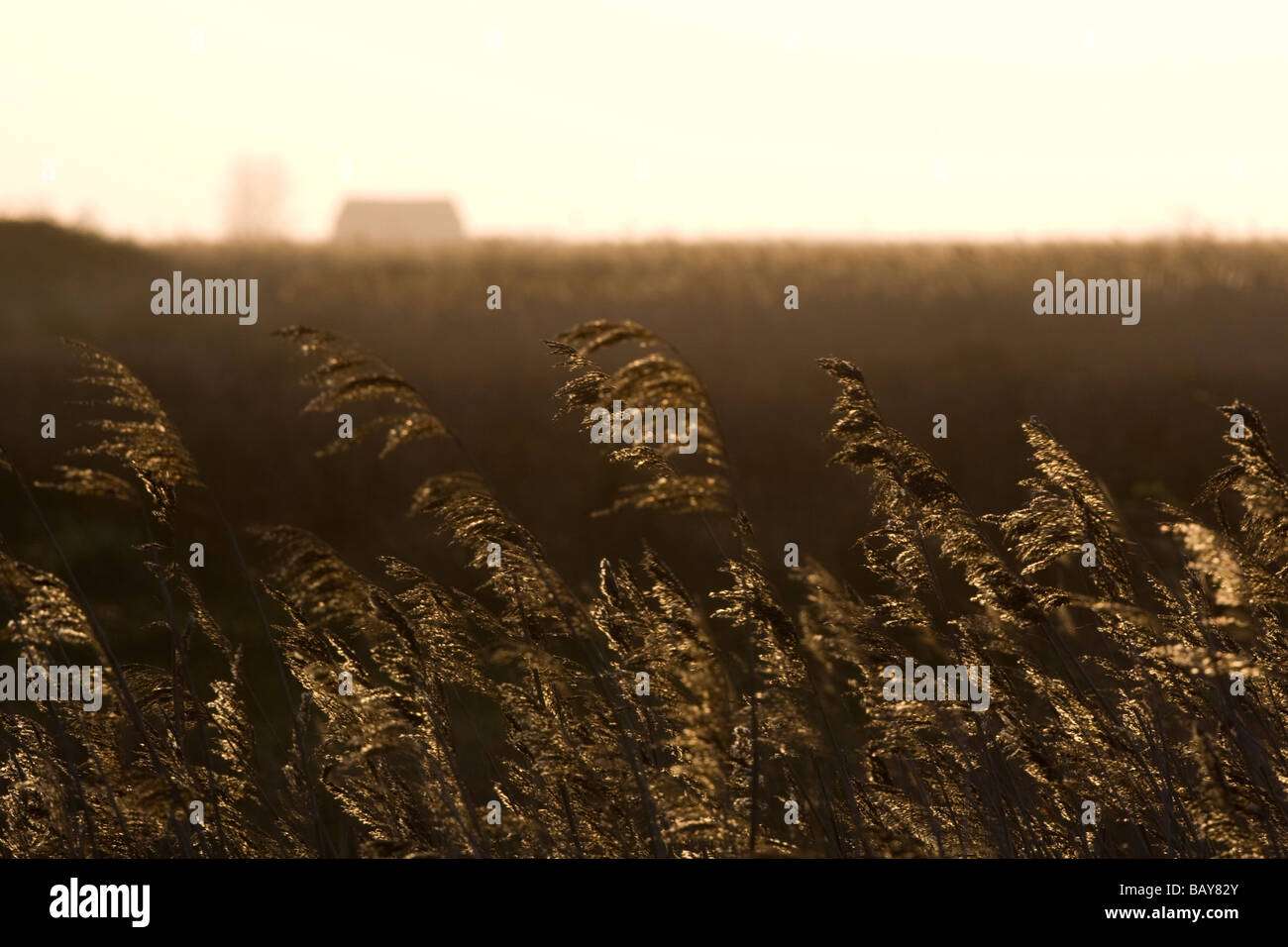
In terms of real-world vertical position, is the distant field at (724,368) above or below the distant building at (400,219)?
below

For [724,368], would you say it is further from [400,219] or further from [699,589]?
A: [400,219]

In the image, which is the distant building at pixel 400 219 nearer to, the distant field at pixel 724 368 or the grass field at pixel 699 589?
the distant field at pixel 724 368

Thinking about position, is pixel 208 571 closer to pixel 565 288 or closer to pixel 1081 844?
pixel 1081 844

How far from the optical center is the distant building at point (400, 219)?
141250 millimetres

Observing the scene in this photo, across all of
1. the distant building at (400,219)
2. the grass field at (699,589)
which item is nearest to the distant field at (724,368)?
the grass field at (699,589)

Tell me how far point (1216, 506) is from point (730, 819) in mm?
2606

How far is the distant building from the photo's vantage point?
463 feet

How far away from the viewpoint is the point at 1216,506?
5344mm

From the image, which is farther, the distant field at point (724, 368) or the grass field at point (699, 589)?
the distant field at point (724, 368)

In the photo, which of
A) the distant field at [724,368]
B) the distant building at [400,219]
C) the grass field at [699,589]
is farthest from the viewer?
the distant building at [400,219]

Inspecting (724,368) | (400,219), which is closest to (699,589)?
(724,368)

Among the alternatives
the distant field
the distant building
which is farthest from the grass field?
the distant building

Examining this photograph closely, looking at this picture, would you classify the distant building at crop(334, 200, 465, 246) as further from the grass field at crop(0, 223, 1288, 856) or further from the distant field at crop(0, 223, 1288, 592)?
the grass field at crop(0, 223, 1288, 856)
